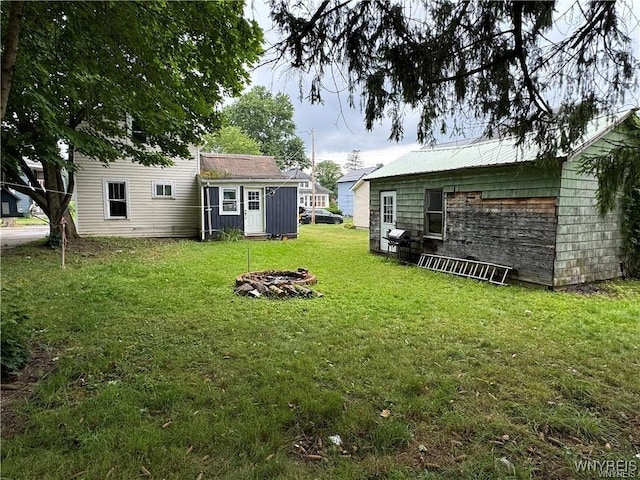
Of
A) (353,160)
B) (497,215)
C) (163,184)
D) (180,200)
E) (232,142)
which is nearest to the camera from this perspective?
(497,215)

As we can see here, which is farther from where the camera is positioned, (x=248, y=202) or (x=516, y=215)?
(x=248, y=202)

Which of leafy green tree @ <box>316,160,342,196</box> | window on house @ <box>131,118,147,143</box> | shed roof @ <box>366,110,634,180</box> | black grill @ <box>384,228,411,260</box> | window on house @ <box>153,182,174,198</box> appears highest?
leafy green tree @ <box>316,160,342,196</box>

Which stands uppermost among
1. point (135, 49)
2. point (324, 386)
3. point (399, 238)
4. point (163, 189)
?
point (135, 49)

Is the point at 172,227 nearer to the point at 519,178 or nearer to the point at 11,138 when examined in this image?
the point at 11,138

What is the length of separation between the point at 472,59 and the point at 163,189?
13.1 m

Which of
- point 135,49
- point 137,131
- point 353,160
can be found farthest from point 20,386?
point 353,160

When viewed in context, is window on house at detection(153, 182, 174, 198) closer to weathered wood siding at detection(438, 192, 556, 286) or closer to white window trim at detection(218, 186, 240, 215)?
white window trim at detection(218, 186, 240, 215)

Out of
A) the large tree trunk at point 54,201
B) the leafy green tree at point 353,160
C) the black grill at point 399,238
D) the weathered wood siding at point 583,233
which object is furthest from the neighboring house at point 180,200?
the leafy green tree at point 353,160

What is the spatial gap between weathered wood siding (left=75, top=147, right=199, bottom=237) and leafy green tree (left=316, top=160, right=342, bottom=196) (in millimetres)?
36659

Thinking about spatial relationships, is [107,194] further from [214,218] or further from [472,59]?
[472,59]

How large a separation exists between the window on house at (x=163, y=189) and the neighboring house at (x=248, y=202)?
51.6 inches

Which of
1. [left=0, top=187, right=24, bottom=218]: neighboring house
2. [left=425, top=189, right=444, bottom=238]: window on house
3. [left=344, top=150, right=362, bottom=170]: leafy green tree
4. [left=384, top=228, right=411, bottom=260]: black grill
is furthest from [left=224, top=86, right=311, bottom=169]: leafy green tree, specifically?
[left=425, top=189, right=444, bottom=238]: window on house

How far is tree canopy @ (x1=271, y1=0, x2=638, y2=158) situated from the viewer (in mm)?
2713

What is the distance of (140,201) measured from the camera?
44.5 feet
